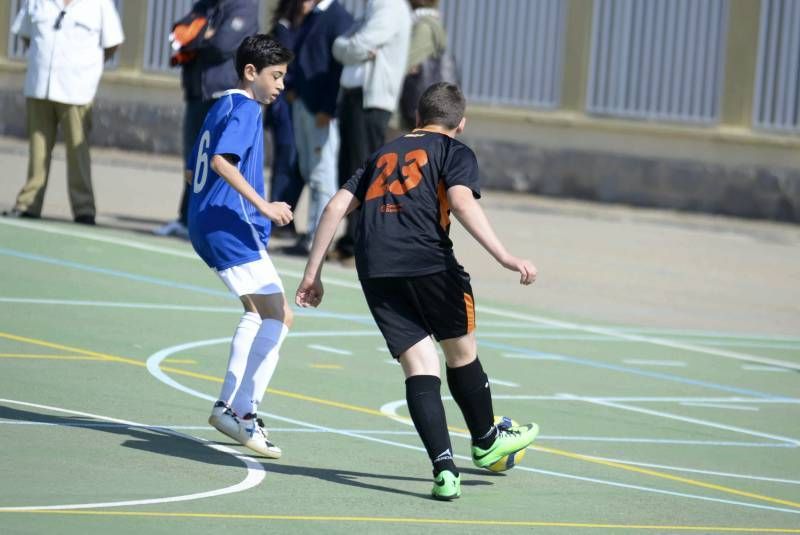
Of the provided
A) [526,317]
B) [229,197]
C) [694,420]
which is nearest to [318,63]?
[526,317]

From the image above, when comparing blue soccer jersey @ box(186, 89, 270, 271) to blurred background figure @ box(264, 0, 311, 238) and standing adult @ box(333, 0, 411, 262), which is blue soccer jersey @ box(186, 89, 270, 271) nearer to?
standing adult @ box(333, 0, 411, 262)

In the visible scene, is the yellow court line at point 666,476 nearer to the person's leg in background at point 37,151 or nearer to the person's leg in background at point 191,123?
the person's leg in background at point 191,123

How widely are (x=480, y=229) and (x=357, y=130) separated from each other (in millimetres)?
6798

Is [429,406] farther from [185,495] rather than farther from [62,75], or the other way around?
[62,75]

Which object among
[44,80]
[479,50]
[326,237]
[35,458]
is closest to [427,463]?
[326,237]

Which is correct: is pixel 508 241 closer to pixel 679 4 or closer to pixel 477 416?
pixel 679 4

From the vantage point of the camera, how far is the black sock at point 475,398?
24.4ft

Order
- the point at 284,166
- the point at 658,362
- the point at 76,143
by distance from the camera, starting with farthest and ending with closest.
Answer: the point at 284,166, the point at 76,143, the point at 658,362

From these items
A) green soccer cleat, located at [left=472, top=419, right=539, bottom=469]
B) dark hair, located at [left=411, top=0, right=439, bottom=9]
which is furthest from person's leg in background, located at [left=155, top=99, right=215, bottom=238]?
green soccer cleat, located at [left=472, top=419, right=539, bottom=469]

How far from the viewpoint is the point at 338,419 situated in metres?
8.66

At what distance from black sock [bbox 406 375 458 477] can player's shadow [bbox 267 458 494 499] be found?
0.59 ft

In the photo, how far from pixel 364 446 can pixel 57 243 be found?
6188 mm

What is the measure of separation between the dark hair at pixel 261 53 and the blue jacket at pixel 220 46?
589cm

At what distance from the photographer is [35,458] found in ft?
23.1
